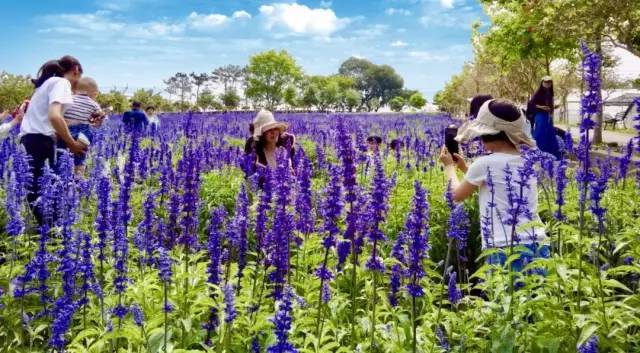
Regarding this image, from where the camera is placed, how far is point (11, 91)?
35094 millimetres

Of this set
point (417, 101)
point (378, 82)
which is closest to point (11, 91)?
point (417, 101)

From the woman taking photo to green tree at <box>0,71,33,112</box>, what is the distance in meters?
32.6

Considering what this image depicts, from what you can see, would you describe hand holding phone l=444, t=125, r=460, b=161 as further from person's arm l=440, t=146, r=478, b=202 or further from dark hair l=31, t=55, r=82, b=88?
dark hair l=31, t=55, r=82, b=88

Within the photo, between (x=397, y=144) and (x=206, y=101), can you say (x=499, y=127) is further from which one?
(x=206, y=101)

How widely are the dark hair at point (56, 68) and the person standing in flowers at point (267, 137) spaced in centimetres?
210

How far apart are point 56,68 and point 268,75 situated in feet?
329

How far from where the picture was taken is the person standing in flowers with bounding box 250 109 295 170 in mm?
6676

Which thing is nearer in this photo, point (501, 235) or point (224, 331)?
point (224, 331)

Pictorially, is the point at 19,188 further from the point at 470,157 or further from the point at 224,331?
the point at 470,157

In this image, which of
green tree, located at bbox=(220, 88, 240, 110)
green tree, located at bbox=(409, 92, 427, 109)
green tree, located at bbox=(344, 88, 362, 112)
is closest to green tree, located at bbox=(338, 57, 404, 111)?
green tree, located at bbox=(409, 92, 427, 109)

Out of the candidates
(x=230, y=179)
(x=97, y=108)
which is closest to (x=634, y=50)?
(x=230, y=179)

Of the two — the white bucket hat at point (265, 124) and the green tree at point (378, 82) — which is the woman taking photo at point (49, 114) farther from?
the green tree at point (378, 82)

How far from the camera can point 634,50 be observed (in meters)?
17.8

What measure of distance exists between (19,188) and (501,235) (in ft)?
12.1
